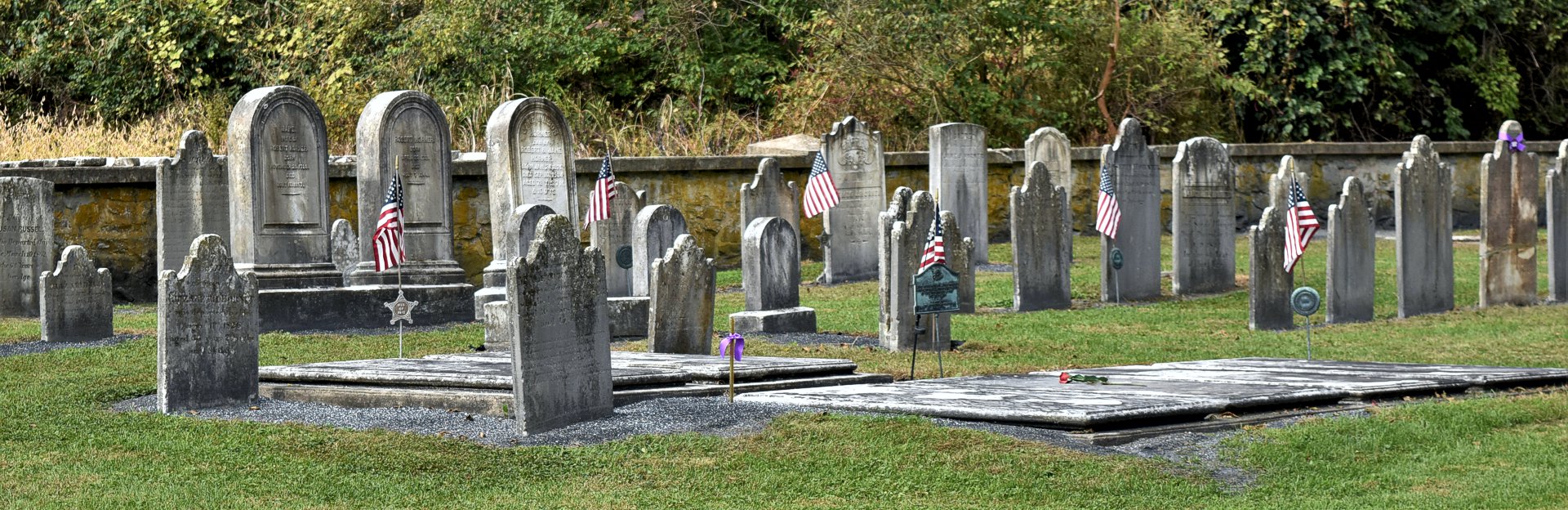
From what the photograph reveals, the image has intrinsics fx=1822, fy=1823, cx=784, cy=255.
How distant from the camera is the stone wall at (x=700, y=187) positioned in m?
18.6

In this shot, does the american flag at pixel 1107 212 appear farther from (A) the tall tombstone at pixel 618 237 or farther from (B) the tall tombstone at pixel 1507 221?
(A) the tall tombstone at pixel 618 237

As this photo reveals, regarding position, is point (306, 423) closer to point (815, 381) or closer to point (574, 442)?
point (574, 442)

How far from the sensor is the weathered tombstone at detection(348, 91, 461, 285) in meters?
15.3

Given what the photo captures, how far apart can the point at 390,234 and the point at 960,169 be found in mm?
8932

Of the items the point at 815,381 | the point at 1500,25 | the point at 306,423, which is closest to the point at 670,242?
the point at 815,381

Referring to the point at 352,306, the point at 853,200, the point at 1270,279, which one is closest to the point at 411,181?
the point at 352,306

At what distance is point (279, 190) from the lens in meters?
15.2

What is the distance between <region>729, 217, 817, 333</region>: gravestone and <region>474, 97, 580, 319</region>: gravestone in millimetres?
2167

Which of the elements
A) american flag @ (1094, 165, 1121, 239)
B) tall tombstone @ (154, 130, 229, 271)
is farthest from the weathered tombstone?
american flag @ (1094, 165, 1121, 239)

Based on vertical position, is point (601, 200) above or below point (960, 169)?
below

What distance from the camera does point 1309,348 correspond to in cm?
1257

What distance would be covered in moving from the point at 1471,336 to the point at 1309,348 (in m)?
2.41

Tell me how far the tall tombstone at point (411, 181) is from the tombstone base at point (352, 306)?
0.22 m

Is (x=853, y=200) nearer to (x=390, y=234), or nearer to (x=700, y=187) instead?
(x=700, y=187)
